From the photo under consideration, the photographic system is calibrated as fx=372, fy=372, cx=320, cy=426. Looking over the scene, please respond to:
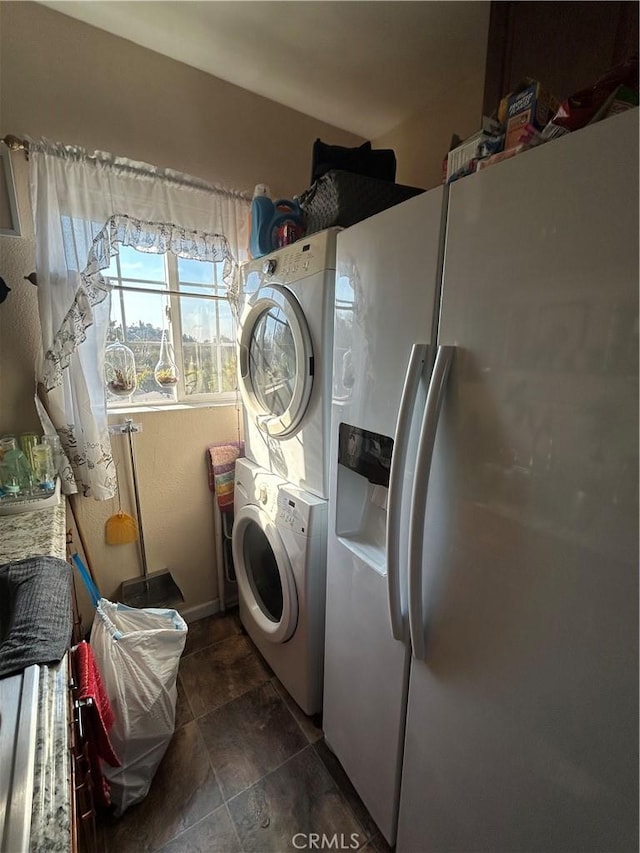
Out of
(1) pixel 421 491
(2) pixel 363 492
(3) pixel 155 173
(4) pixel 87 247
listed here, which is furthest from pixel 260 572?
(3) pixel 155 173

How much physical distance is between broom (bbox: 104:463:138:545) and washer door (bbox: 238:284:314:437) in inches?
31.3

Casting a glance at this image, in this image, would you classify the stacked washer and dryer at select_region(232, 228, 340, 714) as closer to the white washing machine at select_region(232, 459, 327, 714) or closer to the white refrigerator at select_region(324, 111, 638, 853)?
the white washing machine at select_region(232, 459, 327, 714)

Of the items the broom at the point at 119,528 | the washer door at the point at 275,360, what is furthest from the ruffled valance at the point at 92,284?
the broom at the point at 119,528

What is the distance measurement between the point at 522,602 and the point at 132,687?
50.6 inches

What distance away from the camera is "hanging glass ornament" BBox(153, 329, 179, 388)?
71.3 inches

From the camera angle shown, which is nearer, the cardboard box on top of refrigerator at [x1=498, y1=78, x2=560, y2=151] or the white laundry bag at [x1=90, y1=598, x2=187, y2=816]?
the cardboard box on top of refrigerator at [x1=498, y1=78, x2=560, y2=151]

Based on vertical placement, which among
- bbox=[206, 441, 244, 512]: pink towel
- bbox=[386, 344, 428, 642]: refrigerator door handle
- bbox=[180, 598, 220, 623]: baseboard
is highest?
bbox=[386, 344, 428, 642]: refrigerator door handle

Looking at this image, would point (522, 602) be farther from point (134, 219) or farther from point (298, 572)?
point (134, 219)

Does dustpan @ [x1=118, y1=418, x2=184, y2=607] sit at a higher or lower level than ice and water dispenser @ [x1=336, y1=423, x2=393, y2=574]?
lower

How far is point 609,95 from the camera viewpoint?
61cm

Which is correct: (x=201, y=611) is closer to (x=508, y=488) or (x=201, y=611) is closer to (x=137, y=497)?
(x=137, y=497)

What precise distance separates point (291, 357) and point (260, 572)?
108 centimetres

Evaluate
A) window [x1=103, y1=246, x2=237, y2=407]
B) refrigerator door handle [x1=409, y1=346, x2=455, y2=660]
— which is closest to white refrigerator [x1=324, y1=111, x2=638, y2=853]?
refrigerator door handle [x1=409, y1=346, x2=455, y2=660]

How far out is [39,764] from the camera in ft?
1.77
